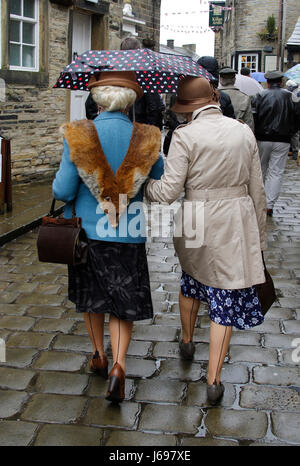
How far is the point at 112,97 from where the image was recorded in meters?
3.21

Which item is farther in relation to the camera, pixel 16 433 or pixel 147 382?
pixel 147 382

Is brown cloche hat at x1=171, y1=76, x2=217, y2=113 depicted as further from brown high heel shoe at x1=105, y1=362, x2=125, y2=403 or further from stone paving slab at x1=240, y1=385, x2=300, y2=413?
stone paving slab at x1=240, y1=385, x2=300, y2=413

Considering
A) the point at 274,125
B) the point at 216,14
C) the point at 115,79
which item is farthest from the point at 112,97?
the point at 216,14

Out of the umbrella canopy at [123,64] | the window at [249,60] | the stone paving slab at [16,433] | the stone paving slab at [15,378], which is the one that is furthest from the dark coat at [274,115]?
the window at [249,60]

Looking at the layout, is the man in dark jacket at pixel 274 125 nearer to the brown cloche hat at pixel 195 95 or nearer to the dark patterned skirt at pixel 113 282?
the brown cloche hat at pixel 195 95

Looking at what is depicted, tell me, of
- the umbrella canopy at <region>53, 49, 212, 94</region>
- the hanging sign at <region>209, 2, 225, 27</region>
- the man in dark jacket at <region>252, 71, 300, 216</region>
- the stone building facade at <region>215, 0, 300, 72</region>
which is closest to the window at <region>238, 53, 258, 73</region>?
the stone building facade at <region>215, 0, 300, 72</region>

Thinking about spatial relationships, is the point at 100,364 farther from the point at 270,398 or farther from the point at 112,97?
the point at 112,97

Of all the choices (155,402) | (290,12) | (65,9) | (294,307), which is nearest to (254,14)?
(290,12)

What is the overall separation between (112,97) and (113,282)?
952 mm

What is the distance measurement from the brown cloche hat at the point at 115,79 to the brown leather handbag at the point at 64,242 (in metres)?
0.70

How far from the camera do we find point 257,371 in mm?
3717

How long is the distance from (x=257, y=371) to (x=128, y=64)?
6.19 ft

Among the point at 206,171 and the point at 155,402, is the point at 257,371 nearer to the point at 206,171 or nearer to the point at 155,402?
the point at 155,402

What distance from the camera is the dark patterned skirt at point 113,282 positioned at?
333 cm
